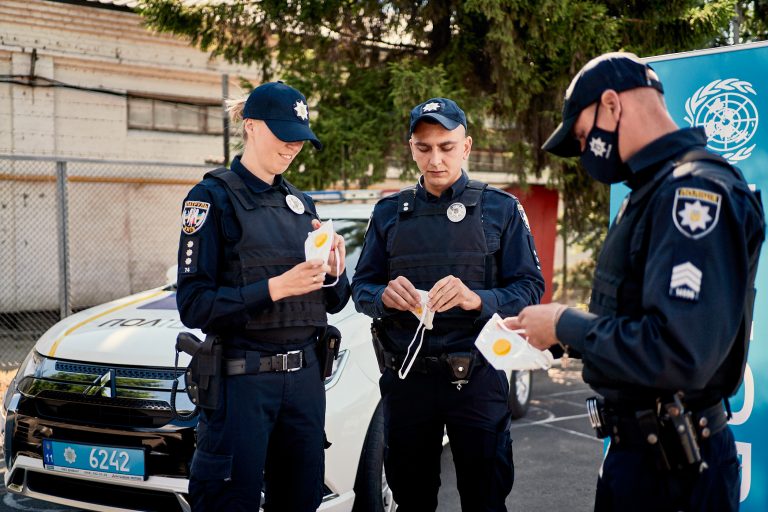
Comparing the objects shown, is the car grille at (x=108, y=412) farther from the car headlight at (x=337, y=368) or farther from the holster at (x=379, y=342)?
the holster at (x=379, y=342)

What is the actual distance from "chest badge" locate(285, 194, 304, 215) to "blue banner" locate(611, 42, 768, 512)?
6.58 feet

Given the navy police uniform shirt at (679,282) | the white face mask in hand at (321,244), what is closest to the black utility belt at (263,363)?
the white face mask in hand at (321,244)

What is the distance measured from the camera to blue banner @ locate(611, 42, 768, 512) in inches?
133

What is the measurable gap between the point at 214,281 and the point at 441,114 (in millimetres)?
1146

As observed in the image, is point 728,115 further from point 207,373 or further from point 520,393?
point 520,393

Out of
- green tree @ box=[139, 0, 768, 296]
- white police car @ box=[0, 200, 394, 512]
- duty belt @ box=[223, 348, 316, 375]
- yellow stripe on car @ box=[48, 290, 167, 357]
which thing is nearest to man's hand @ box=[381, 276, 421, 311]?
duty belt @ box=[223, 348, 316, 375]

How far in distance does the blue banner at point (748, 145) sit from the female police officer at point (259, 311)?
6.48ft

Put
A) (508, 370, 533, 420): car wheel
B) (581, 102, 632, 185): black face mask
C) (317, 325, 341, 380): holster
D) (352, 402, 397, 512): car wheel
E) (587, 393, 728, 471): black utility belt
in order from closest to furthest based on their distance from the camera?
(587, 393, 728, 471): black utility belt < (581, 102, 632, 185): black face mask < (317, 325, 341, 380): holster < (352, 402, 397, 512): car wheel < (508, 370, 533, 420): car wheel

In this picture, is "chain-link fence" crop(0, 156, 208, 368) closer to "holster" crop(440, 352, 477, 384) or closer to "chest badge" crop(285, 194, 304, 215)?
"chest badge" crop(285, 194, 304, 215)

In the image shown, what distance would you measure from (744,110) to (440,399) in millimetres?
1975

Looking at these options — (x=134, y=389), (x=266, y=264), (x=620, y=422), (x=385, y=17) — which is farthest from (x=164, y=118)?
(x=620, y=422)

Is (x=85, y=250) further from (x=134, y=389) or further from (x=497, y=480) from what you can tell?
(x=497, y=480)

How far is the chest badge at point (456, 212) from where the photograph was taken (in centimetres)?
306

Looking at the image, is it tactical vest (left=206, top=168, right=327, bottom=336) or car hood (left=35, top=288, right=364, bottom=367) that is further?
car hood (left=35, top=288, right=364, bottom=367)
